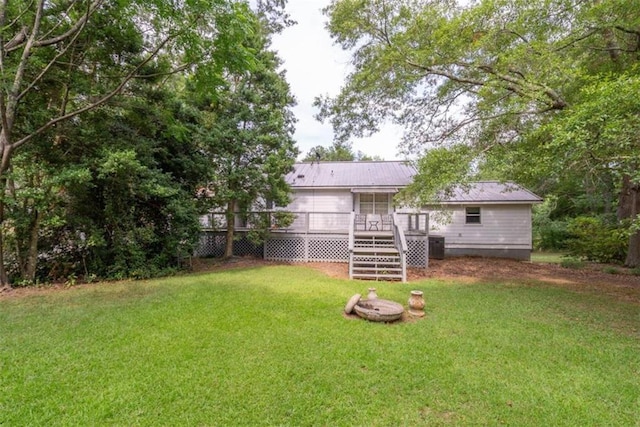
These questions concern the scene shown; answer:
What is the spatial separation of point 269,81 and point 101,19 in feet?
15.9

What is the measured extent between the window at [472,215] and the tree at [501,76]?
5.05m

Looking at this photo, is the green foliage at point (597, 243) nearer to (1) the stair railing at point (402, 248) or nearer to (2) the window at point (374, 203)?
(2) the window at point (374, 203)

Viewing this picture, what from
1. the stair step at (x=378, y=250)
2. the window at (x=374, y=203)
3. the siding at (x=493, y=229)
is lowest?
the stair step at (x=378, y=250)

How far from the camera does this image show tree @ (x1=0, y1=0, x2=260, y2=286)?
6062 mm

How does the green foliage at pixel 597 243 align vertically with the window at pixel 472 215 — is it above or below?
below

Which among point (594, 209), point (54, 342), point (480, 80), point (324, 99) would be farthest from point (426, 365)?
point (594, 209)

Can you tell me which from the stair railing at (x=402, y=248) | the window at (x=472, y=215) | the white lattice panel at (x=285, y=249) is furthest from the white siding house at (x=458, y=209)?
the stair railing at (x=402, y=248)

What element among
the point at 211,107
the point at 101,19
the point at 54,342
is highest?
the point at 101,19

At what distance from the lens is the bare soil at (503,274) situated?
725 centimetres

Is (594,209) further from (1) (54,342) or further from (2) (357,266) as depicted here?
(1) (54,342)

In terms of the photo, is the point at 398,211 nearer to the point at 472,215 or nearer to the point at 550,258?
the point at 472,215

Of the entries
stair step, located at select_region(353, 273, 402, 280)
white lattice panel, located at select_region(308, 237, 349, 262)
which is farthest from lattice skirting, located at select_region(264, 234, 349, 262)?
stair step, located at select_region(353, 273, 402, 280)

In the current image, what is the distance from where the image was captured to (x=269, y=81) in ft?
33.3

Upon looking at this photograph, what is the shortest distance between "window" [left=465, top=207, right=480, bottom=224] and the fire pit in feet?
33.9
